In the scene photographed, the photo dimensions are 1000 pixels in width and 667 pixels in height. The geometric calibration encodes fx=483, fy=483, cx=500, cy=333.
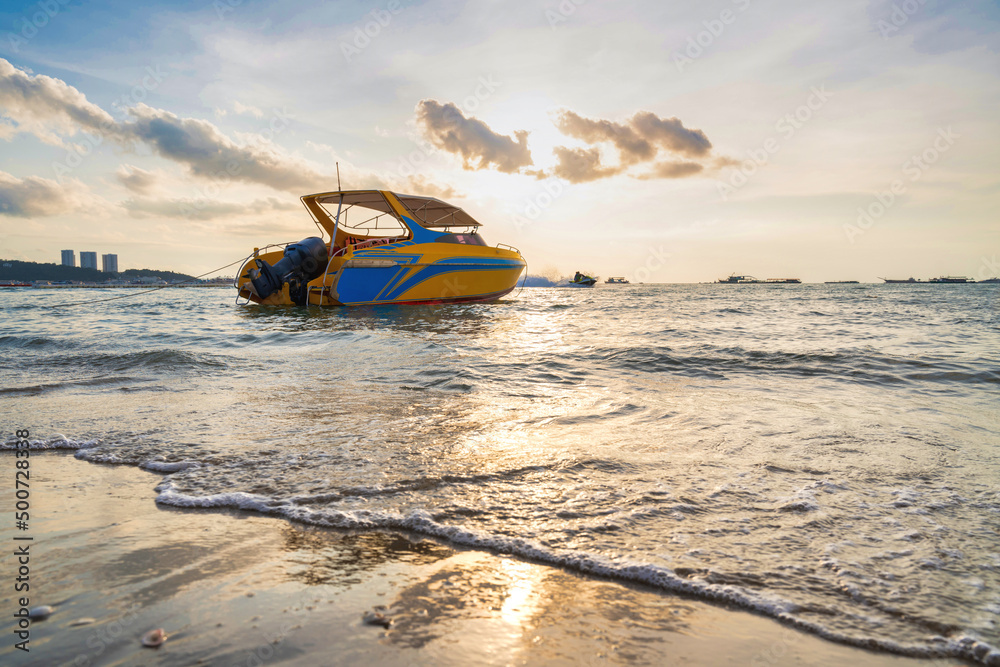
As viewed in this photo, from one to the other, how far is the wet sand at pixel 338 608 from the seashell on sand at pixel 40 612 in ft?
0.07

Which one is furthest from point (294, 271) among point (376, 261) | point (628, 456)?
point (628, 456)

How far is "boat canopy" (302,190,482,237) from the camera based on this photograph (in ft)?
50.9

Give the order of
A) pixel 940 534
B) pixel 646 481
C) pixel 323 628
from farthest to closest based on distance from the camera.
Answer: pixel 646 481 < pixel 940 534 < pixel 323 628

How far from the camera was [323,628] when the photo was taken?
4.60 ft

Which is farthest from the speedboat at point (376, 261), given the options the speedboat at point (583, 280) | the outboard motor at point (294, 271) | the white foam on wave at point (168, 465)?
the speedboat at point (583, 280)

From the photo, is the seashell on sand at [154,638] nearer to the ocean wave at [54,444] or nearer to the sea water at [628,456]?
the sea water at [628,456]

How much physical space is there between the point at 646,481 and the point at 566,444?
71 cm

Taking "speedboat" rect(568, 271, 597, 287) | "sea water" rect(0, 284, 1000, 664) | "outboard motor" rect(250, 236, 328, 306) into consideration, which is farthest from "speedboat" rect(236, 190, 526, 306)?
"speedboat" rect(568, 271, 597, 287)

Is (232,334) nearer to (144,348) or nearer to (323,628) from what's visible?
(144,348)

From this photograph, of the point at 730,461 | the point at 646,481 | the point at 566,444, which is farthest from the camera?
Answer: the point at 566,444

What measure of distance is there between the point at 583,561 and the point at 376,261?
1411 cm

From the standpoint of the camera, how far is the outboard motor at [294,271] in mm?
15320

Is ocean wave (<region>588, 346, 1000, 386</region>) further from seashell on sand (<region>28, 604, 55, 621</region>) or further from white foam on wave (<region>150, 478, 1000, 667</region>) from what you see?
seashell on sand (<region>28, 604, 55, 621</region>)

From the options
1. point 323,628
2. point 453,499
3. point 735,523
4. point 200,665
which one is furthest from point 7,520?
point 735,523
